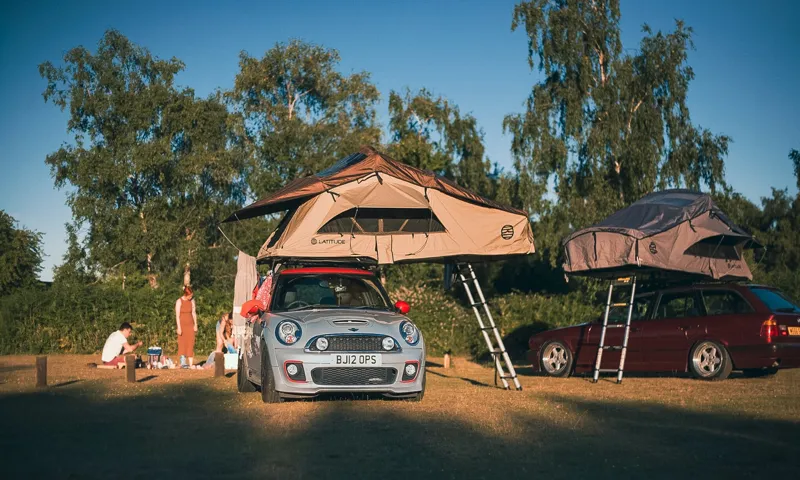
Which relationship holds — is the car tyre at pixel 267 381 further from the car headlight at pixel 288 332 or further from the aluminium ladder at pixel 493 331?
the aluminium ladder at pixel 493 331

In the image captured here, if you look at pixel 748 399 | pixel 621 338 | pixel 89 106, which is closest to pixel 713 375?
pixel 621 338

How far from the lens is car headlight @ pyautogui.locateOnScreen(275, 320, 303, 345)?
36.2 feet

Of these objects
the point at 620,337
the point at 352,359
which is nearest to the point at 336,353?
the point at 352,359

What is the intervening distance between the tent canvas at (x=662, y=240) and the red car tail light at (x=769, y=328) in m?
1.74

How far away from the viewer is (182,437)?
860cm

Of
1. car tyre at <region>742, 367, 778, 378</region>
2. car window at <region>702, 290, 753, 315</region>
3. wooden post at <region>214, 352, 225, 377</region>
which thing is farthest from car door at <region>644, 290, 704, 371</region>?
wooden post at <region>214, 352, 225, 377</region>


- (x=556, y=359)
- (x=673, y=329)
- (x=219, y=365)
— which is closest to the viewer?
(x=673, y=329)

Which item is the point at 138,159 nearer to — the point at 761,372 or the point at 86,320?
the point at 86,320

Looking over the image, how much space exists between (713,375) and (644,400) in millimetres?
3718

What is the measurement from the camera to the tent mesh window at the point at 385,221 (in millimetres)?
14438

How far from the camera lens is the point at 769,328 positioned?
14.5m

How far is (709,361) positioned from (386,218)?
20.1 feet

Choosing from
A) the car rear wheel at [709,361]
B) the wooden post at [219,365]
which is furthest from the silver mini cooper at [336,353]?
the car rear wheel at [709,361]

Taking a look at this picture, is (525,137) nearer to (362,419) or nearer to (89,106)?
(89,106)
